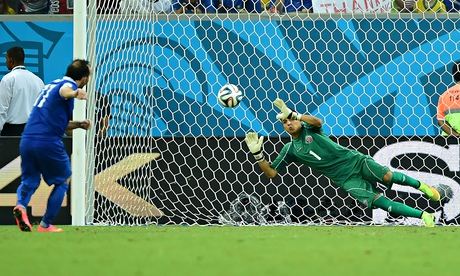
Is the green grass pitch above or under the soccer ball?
under

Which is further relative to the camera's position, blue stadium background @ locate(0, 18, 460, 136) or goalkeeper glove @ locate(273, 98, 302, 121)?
blue stadium background @ locate(0, 18, 460, 136)

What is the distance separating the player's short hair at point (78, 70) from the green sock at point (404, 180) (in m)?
3.48

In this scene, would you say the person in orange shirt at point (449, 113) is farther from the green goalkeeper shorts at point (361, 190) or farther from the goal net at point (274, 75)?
the green goalkeeper shorts at point (361, 190)

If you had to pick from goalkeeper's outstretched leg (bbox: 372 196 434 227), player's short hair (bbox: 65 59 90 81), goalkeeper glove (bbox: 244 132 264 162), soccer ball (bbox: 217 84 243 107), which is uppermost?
player's short hair (bbox: 65 59 90 81)

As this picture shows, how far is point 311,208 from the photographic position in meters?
11.8

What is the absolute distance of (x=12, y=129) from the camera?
1253 centimetres

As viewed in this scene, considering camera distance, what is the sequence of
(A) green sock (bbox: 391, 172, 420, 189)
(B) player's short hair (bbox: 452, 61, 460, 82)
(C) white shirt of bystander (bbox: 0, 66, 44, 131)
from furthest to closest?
(B) player's short hair (bbox: 452, 61, 460, 82) < (C) white shirt of bystander (bbox: 0, 66, 44, 131) < (A) green sock (bbox: 391, 172, 420, 189)

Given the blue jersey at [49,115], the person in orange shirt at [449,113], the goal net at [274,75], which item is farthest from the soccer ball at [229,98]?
the person in orange shirt at [449,113]

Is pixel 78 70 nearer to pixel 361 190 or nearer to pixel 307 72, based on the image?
pixel 361 190

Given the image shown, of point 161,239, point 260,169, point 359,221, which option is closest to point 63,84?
Result: point 161,239

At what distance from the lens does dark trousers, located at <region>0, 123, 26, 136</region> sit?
12.5m

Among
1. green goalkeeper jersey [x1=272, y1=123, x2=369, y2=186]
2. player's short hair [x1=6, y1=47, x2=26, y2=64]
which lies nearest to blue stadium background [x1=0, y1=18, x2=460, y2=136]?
player's short hair [x1=6, y1=47, x2=26, y2=64]

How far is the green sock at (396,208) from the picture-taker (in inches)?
429

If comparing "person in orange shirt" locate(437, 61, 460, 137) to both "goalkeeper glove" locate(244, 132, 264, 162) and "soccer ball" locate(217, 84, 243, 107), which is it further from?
"soccer ball" locate(217, 84, 243, 107)
